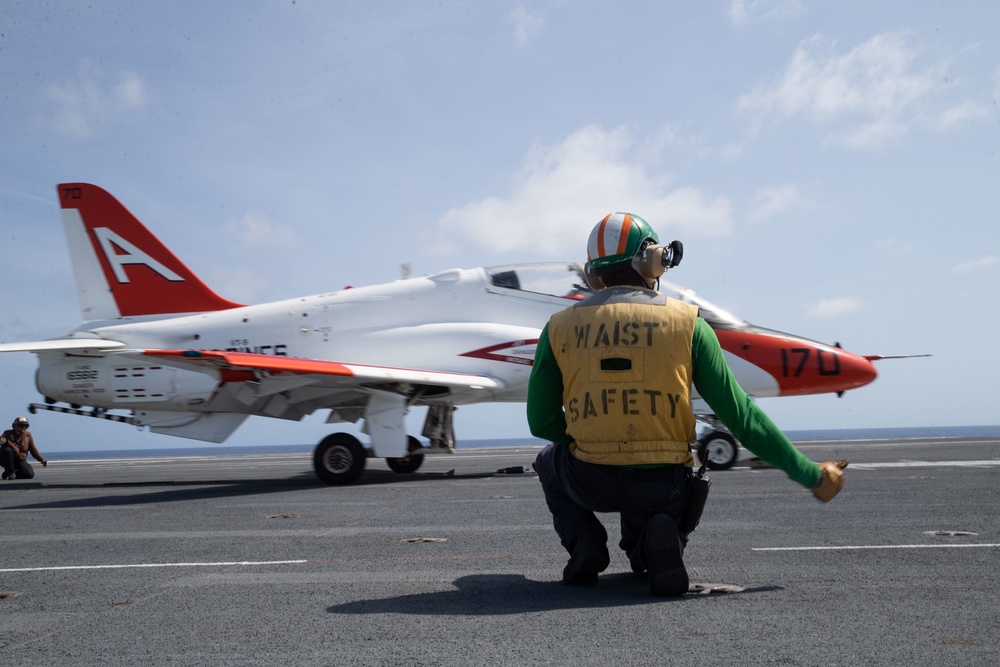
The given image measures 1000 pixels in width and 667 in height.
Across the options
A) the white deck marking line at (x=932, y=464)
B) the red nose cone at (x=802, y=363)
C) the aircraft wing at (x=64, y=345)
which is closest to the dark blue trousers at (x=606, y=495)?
the red nose cone at (x=802, y=363)

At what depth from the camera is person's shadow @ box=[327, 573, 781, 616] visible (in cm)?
344

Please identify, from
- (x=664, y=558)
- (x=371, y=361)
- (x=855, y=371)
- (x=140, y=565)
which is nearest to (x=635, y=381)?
(x=664, y=558)

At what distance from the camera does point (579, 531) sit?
3883 millimetres

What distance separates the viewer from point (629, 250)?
3893mm

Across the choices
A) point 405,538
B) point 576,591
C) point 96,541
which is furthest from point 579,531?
point 96,541

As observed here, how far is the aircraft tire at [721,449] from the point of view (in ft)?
40.4

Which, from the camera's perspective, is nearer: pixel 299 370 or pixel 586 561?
pixel 586 561

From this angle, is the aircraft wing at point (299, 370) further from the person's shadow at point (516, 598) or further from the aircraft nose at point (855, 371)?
the person's shadow at point (516, 598)

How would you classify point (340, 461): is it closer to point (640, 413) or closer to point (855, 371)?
point (855, 371)

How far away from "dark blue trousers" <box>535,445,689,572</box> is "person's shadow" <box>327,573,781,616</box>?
0.22m

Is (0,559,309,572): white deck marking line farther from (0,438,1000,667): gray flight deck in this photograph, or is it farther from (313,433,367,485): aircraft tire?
(313,433,367,485): aircraft tire

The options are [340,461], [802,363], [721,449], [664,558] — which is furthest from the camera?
[721,449]

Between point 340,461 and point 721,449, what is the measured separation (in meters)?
5.78

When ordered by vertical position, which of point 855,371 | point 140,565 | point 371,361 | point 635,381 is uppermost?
point 371,361
